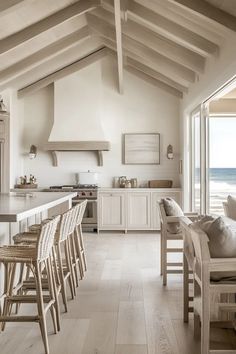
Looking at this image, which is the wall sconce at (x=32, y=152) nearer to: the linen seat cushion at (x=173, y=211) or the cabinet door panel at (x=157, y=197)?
the cabinet door panel at (x=157, y=197)

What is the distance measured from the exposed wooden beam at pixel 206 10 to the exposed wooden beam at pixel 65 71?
4.09 m

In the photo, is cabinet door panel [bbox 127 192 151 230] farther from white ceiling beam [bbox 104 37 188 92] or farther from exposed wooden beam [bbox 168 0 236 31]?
exposed wooden beam [bbox 168 0 236 31]

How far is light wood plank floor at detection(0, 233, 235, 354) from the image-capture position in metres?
3.12

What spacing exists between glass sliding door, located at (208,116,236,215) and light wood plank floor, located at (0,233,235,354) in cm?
338

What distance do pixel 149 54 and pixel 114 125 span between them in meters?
2.33

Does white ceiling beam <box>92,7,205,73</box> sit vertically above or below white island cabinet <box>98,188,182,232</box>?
above

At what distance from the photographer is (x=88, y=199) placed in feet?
28.6

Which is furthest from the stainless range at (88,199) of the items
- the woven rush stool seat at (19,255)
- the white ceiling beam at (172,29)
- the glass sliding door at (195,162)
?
the woven rush stool seat at (19,255)

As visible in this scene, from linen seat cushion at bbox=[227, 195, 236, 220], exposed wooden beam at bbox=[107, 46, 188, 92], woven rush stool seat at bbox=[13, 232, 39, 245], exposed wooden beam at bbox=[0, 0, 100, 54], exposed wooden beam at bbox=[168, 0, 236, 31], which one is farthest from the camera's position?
exposed wooden beam at bbox=[107, 46, 188, 92]

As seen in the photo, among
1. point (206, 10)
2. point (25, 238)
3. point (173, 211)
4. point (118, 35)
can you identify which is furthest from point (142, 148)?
point (25, 238)

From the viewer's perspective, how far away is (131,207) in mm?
8734

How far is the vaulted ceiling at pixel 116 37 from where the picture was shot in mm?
5030

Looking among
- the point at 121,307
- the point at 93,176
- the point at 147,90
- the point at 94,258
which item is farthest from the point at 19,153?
the point at 121,307

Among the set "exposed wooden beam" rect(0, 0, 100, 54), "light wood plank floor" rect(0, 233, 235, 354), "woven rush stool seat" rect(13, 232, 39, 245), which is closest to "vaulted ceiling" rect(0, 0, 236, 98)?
"exposed wooden beam" rect(0, 0, 100, 54)
